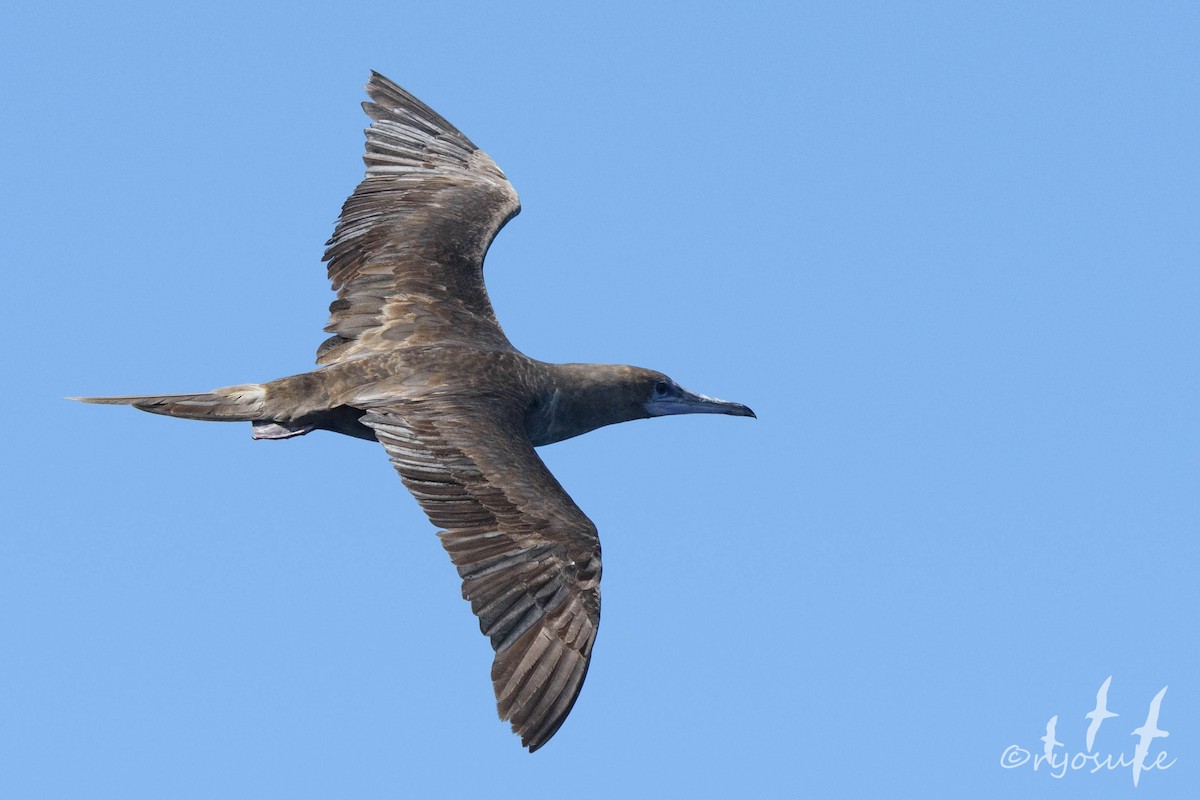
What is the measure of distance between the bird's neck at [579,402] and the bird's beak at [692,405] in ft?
0.57

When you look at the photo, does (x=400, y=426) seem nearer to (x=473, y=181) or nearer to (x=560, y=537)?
(x=560, y=537)

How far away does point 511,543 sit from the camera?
Result: 476 inches

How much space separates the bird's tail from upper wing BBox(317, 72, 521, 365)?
0.92 metres

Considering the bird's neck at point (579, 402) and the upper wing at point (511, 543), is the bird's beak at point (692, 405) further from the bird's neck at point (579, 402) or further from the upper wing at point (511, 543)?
the upper wing at point (511, 543)

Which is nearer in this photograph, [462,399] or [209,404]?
[462,399]

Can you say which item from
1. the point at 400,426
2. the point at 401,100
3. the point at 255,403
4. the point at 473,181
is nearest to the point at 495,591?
the point at 400,426

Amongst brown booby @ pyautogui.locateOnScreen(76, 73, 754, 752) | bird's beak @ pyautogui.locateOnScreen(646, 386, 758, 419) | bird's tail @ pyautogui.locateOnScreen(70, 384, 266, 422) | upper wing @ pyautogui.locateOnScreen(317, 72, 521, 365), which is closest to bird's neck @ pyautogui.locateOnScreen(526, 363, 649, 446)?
brown booby @ pyautogui.locateOnScreen(76, 73, 754, 752)

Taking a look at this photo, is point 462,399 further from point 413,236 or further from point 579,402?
point 413,236

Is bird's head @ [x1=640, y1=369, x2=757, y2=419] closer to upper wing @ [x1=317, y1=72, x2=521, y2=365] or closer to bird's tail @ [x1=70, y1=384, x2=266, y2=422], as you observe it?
upper wing @ [x1=317, y1=72, x2=521, y2=365]

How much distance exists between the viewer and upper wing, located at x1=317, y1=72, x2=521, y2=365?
14.7 meters

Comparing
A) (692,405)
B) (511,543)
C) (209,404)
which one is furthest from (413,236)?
(511,543)

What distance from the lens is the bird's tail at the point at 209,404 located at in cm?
1374

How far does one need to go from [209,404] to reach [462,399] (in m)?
1.94

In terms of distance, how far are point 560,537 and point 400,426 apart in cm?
171
